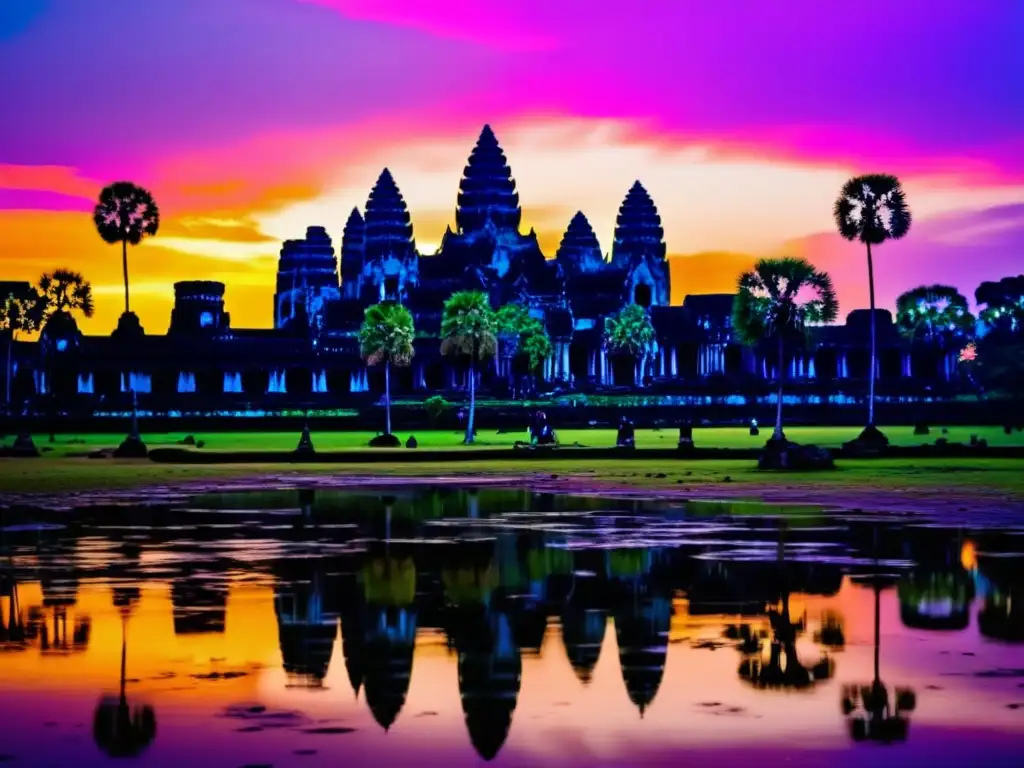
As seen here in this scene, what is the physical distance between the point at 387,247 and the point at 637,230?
20027 millimetres

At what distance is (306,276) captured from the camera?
152 metres

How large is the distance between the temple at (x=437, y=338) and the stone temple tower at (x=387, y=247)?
0.48 ft

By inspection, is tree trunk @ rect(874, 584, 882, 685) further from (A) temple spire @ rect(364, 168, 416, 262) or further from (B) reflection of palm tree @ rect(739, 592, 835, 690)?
(A) temple spire @ rect(364, 168, 416, 262)

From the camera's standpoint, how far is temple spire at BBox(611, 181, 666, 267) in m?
149

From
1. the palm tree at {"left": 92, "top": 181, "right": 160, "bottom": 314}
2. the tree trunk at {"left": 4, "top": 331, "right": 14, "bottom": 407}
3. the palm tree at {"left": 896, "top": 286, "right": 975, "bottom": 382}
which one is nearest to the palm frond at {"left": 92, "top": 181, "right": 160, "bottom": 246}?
the palm tree at {"left": 92, "top": 181, "right": 160, "bottom": 314}

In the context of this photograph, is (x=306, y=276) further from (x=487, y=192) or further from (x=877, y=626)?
(x=877, y=626)

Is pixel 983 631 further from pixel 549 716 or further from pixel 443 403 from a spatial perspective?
pixel 443 403

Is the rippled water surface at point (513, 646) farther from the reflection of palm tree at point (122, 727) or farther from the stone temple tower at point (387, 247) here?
the stone temple tower at point (387, 247)

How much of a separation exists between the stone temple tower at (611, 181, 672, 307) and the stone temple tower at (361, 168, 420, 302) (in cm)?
1447

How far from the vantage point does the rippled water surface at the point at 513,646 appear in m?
12.4

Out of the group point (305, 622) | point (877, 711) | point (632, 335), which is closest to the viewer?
point (877, 711)

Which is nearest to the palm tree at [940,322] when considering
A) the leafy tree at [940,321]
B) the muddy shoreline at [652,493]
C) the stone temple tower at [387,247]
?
the leafy tree at [940,321]

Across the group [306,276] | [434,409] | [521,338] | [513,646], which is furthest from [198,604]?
[306,276]

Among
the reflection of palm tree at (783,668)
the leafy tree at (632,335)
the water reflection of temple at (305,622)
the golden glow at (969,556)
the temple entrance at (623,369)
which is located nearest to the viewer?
the reflection of palm tree at (783,668)
